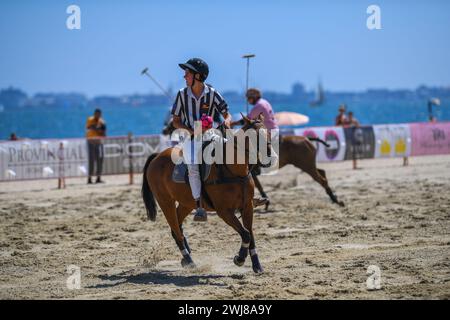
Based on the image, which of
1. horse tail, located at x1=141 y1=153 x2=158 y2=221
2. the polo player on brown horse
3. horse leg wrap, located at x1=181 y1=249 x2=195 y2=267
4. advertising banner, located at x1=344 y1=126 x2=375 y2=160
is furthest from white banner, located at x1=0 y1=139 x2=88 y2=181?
horse leg wrap, located at x1=181 y1=249 x2=195 y2=267

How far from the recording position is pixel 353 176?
2120 cm

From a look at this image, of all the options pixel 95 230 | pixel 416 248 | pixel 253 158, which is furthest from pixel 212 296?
pixel 95 230

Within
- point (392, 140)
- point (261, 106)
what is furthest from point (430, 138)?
point (261, 106)

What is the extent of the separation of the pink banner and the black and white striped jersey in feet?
53.6

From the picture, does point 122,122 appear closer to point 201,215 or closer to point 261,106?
point 261,106

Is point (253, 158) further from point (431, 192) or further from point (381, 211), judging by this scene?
point (431, 192)

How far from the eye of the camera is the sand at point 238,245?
8.50 meters

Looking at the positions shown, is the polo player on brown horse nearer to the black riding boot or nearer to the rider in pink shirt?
the black riding boot

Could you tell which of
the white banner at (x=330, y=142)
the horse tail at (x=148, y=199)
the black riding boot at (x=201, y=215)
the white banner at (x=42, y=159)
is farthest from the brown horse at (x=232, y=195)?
the white banner at (x=330, y=142)

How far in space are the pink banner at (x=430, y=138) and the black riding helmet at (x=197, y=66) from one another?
1657 centimetres

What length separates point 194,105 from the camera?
973 cm

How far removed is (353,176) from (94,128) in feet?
25.1

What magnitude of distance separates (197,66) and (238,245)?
3163 mm

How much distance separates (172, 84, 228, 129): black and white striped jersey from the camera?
9727 mm
